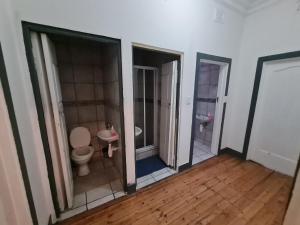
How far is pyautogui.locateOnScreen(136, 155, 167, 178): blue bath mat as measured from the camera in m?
2.27

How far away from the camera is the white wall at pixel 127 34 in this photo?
106 cm

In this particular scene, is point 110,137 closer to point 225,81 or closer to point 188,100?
point 188,100

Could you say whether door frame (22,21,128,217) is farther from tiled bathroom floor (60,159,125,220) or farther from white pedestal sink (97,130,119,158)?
white pedestal sink (97,130,119,158)

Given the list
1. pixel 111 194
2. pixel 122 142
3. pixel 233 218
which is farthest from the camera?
pixel 111 194

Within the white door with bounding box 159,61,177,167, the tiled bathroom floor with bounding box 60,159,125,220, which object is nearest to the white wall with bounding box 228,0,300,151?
the white door with bounding box 159,61,177,167

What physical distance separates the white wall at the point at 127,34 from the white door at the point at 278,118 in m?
0.85

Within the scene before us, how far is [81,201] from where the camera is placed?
171 cm

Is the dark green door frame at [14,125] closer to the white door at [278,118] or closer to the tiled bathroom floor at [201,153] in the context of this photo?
the tiled bathroom floor at [201,153]

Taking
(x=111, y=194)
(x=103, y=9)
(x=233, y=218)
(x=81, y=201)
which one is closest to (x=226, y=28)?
(x=103, y=9)

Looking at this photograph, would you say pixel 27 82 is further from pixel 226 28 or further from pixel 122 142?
pixel 226 28

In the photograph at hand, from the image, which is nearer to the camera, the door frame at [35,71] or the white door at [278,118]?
the door frame at [35,71]

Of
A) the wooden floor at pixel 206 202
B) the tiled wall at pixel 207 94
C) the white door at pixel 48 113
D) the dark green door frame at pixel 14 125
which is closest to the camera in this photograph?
the dark green door frame at pixel 14 125

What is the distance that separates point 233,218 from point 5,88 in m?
2.45

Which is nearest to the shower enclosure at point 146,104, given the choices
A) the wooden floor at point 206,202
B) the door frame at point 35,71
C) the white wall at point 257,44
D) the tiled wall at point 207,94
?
the wooden floor at point 206,202
